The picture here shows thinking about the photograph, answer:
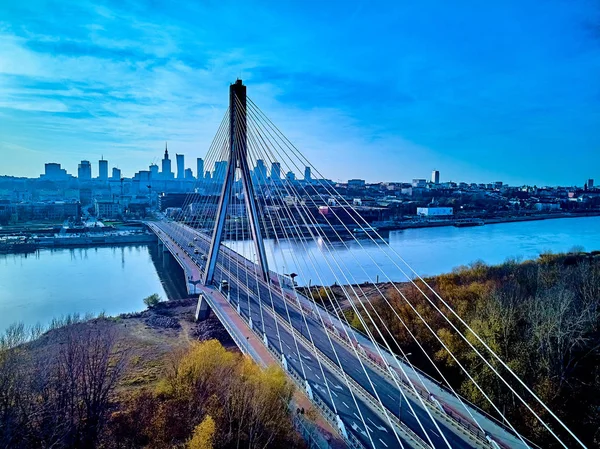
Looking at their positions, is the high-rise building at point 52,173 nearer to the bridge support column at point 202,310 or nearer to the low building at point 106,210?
the low building at point 106,210

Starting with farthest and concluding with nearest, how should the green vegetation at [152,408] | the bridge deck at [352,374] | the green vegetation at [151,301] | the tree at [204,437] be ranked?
the green vegetation at [151,301] < the bridge deck at [352,374] < the green vegetation at [152,408] < the tree at [204,437]

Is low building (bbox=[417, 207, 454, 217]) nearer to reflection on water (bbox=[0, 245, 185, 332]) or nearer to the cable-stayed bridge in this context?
reflection on water (bbox=[0, 245, 185, 332])

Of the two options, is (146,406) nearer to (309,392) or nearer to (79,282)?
(309,392)

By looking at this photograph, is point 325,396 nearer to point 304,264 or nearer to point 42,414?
point 42,414

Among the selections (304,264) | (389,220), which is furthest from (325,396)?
(389,220)

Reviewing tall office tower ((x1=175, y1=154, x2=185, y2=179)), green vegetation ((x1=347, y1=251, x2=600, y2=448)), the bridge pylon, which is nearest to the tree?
green vegetation ((x1=347, y1=251, x2=600, y2=448))

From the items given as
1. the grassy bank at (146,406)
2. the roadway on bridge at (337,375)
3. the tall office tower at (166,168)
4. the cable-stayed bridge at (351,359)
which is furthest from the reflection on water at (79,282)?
the tall office tower at (166,168)

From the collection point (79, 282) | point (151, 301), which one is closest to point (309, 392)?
point (151, 301)

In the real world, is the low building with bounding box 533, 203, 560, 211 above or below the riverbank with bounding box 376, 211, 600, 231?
above
